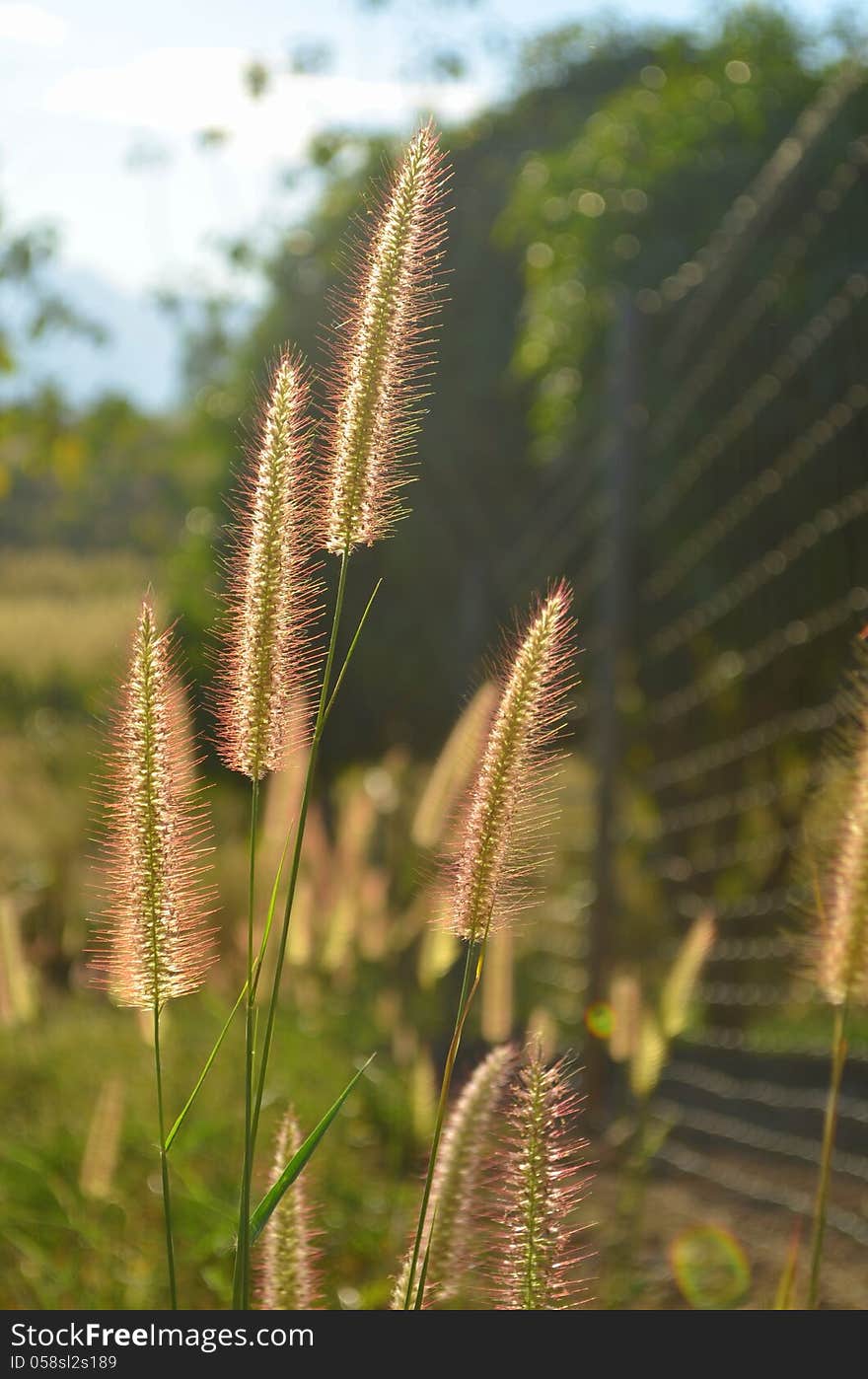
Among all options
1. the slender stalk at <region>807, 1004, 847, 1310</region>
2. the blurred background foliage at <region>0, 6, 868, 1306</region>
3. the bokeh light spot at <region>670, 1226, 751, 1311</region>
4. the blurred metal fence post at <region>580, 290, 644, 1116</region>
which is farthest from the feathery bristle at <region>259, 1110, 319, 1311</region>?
the blurred metal fence post at <region>580, 290, 644, 1116</region>

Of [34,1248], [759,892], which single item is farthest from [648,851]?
[34,1248]

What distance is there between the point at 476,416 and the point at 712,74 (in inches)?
101

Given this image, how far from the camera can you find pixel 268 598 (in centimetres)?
94

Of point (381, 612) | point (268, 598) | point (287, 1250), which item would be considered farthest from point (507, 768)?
point (381, 612)

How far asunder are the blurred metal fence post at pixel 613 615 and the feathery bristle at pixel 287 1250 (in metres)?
2.84

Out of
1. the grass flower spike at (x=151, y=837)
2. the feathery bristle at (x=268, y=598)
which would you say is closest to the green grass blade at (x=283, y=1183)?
the grass flower spike at (x=151, y=837)

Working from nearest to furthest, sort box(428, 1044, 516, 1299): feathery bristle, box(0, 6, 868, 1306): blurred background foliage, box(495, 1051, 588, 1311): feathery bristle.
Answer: box(495, 1051, 588, 1311): feathery bristle < box(428, 1044, 516, 1299): feathery bristle < box(0, 6, 868, 1306): blurred background foliage

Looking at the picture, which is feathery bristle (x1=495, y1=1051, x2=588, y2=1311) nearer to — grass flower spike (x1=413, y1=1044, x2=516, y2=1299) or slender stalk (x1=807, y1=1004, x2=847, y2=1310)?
grass flower spike (x1=413, y1=1044, x2=516, y2=1299)

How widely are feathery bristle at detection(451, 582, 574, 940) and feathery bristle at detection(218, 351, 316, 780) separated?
0.14 meters

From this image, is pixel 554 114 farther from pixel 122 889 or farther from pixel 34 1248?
pixel 122 889

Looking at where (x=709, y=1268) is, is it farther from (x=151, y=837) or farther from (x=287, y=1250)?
(x=151, y=837)

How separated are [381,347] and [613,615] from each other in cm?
303

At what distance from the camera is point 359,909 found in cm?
278

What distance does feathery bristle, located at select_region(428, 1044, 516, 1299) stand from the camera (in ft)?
3.37
